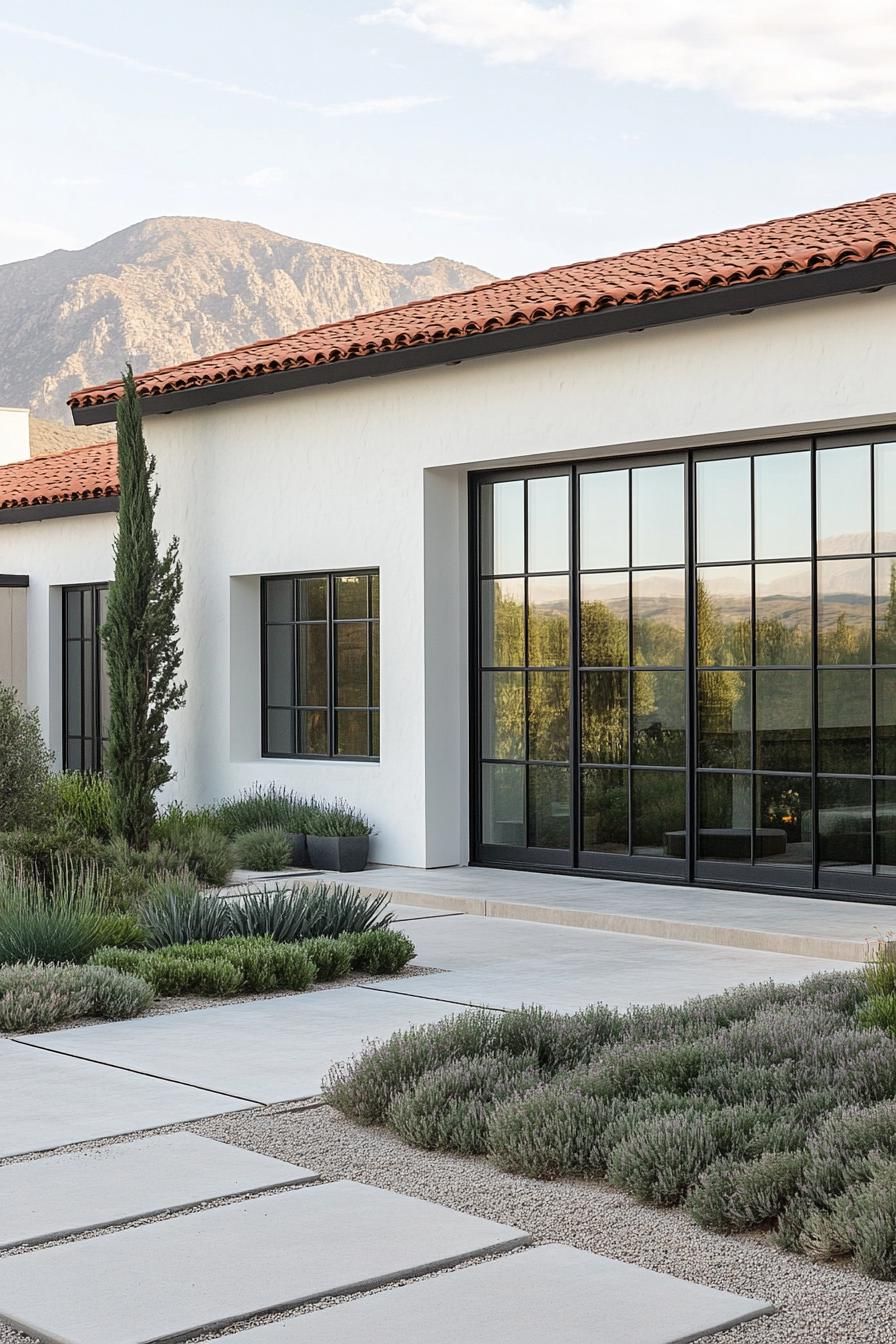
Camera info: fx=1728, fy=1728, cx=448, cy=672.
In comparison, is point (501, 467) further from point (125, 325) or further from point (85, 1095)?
point (125, 325)

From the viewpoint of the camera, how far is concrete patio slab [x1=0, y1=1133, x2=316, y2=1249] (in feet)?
16.1

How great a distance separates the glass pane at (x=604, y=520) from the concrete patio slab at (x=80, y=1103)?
22.1ft

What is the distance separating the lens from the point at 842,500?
11.4m

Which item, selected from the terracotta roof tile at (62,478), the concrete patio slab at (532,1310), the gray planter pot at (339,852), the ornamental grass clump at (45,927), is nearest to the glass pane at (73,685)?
the terracotta roof tile at (62,478)

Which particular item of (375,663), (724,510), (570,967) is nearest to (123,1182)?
(570,967)

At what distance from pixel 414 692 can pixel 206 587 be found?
296cm

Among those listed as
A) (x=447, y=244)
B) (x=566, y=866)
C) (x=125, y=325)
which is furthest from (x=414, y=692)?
(x=447, y=244)

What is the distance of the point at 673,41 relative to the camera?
51.8m

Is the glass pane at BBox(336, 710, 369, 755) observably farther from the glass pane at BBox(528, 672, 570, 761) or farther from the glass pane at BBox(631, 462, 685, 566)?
the glass pane at BBox(631, 462, 685, 566)

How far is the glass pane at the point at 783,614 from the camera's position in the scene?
455 inches

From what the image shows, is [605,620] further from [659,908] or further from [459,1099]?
[459,1099]

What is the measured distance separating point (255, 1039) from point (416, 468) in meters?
7.02

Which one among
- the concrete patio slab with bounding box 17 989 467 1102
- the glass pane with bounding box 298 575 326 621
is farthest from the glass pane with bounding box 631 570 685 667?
the concrete patio slab with bounding box 17 989 467 1102

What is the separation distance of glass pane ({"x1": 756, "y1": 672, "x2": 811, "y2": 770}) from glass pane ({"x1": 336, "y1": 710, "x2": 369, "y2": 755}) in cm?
399
